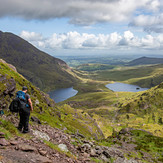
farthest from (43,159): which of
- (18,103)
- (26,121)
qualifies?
(18,103)

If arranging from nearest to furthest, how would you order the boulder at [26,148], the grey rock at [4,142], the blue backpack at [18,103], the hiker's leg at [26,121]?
the grey rock at [4,142] < the boulder at [26,148] < the blue backpack at [18,103] < the hiker's leg at [26,121]

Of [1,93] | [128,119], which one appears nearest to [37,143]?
[1,93]

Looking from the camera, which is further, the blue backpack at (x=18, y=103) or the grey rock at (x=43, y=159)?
the blue backpack at (x=18, y=103)

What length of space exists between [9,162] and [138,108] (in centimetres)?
20986

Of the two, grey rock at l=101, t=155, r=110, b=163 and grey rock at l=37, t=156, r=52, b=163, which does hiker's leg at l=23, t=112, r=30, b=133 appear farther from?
grey rock at l=101, t=155, r=110, b=163

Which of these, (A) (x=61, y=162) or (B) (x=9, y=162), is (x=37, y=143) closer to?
(A) (x=61, y=162)

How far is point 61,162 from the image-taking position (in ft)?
46.7

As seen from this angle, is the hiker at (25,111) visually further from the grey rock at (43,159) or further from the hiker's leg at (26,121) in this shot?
the grey rock at (43,159)

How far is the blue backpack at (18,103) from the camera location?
1562cm

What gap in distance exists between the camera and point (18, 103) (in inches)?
624

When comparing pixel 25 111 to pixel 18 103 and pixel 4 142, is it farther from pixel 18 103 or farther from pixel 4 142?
pixel 4 142

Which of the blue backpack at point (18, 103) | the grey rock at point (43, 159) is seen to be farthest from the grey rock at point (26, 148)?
the blue backpack at point (18, 103)

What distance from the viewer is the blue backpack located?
15.6 meters

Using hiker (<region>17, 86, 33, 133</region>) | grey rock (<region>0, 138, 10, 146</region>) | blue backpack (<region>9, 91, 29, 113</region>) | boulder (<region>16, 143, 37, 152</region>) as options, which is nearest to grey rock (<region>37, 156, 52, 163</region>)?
boulder (<region>16, 143, 37, 152</region>)
